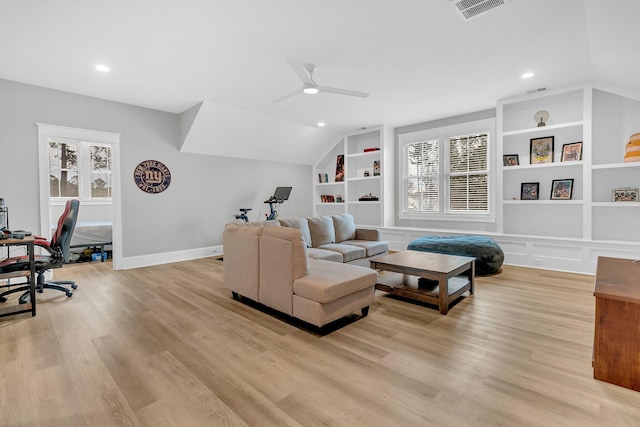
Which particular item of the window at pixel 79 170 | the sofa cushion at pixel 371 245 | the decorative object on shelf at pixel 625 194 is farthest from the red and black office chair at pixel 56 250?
the decorative object on shelf at pixel 625 194

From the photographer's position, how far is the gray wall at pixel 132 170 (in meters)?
4.11

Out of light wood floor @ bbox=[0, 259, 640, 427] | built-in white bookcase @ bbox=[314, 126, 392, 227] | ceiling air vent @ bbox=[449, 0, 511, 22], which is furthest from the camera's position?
built-in white bookcase @ bbox=[314, 126, 392, 227]

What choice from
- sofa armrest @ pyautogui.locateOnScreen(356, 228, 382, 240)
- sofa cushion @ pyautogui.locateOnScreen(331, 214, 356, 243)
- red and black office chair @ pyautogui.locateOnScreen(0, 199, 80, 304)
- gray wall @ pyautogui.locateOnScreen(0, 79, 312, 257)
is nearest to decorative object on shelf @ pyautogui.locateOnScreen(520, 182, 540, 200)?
sofa armrest @ pyautogui.locateOnScreen(356, 228, 382, 240)

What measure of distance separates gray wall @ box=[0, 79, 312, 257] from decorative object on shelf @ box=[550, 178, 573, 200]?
5.35 metres

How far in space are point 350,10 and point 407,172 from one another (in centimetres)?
449

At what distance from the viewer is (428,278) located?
10.0 feet

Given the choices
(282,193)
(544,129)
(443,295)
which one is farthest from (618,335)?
(282,193)

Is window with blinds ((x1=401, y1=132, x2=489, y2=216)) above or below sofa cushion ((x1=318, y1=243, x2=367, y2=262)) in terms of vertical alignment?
above

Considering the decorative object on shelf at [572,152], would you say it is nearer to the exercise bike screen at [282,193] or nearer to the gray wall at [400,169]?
the gray wall at [400,169]

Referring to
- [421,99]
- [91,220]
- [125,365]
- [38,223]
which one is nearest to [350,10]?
[421,99]

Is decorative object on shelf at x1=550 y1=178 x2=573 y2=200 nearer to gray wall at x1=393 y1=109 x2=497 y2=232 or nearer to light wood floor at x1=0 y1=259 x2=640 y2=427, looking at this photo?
gray wall at x1=393 y1=109 x2=497 y2=232

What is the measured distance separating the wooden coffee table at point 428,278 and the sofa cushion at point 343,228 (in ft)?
4.81

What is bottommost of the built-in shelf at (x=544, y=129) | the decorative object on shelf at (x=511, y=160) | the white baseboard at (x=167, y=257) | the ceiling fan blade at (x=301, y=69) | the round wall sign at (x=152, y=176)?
the white baseboard at (x=167, y=257)

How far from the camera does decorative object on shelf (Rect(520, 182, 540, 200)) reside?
16.3 feet
